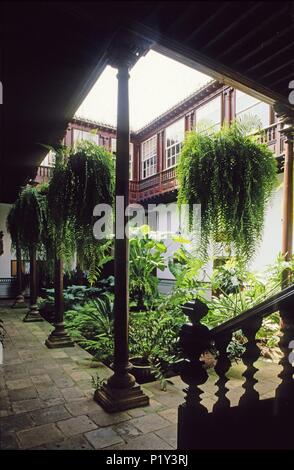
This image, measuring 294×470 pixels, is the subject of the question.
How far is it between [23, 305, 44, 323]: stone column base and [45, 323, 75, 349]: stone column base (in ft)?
6.63

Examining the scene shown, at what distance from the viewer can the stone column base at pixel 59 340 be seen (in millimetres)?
4305

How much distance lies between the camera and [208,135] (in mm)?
2266

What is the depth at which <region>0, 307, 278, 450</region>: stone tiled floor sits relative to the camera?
78.3 inches

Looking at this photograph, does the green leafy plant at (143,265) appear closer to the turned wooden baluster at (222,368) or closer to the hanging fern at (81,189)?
the hanging fern at (81,189)

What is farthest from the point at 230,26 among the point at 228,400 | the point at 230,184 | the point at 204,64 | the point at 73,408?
the point at 73,408

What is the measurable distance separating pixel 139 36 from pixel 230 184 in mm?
1132

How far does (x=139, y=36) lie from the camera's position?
6.89 ft

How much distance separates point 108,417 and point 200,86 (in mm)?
9377

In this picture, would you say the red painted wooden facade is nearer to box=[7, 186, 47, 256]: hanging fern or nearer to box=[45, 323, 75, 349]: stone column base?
box=[7, 186, 47, 256]: hanging fern

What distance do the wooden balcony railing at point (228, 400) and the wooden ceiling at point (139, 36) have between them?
1657mm

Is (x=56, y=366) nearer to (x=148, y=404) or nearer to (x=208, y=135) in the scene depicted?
(x=148, y=404)

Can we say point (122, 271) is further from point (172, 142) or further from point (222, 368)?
point (172, 142)

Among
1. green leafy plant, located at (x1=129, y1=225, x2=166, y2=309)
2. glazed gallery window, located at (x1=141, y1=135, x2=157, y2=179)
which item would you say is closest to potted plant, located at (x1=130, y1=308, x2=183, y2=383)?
green leafy plant, located at (x1=129, y1=225, x2=166, y2=309)
